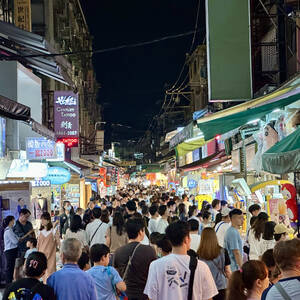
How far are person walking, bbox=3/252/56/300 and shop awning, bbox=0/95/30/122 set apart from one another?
4.84m

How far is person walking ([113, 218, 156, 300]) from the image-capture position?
22.2ft

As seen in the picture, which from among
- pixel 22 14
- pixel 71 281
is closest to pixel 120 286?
pixel 71 281

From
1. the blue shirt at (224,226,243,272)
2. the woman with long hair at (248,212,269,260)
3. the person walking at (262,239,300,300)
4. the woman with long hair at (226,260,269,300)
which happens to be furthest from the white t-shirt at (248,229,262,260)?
the person walking at (262,239,300,300)

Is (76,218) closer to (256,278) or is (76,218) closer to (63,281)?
(63,281)

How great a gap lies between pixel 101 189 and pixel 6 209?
27.8 meters

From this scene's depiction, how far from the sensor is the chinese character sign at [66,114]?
27.6 metres

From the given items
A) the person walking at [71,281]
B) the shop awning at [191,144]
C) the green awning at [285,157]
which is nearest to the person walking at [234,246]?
the green awning at [285,157]

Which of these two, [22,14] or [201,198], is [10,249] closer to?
[201,198]

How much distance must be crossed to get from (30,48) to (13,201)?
152 inches

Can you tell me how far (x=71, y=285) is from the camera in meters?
5.34

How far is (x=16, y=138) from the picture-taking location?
17.5 meters

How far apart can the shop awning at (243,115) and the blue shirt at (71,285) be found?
A: 4487 millimetres

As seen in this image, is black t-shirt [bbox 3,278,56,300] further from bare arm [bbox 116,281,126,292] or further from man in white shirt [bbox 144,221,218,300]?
bare arm [bbox 116,281,126,292]

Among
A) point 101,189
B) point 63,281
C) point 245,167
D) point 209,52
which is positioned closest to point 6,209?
point 245,167
